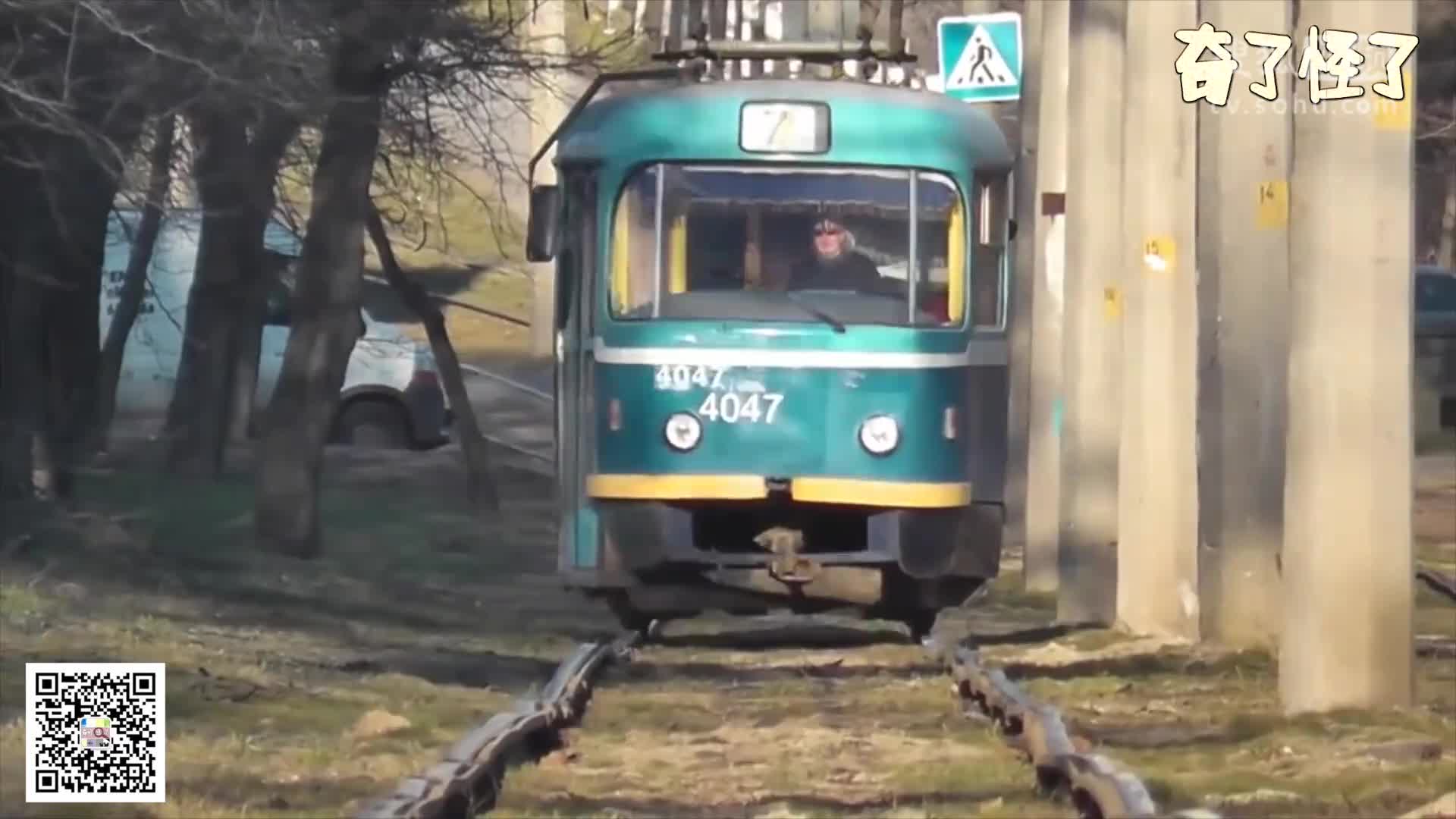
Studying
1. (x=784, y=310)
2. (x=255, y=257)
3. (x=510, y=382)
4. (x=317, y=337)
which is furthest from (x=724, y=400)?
(x=510, y=382)

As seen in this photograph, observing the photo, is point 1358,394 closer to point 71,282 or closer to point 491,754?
point 491,754

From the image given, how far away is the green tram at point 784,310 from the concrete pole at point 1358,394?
268 cm

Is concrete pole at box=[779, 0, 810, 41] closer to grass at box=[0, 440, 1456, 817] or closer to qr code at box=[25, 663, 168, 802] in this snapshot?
grass at box=[0, 440, 1456, 817]

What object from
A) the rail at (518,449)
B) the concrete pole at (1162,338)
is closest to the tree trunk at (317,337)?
the concrete pole at (1162,338)

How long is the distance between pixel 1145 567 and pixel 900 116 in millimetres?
3368

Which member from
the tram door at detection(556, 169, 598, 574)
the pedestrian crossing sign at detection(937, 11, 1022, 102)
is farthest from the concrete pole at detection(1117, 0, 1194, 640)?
the pedestrian crossing sign at detection(937, 11, 1022, 102)

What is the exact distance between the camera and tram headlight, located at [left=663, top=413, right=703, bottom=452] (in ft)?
44.8

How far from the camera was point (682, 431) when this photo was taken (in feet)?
44.9

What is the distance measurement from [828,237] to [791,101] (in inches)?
27.0

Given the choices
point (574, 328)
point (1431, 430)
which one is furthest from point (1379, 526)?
point (1431, 430)

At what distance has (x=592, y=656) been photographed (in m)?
13.8

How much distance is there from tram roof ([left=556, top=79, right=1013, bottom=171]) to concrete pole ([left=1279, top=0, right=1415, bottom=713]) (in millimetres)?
2710

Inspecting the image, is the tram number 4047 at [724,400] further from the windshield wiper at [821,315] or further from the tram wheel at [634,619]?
the tram wheel at [634,619]

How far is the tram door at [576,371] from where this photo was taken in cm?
1402
